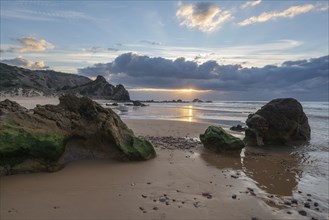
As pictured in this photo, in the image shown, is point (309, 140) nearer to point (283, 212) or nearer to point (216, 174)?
point (216, 174)

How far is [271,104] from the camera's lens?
74.7ft

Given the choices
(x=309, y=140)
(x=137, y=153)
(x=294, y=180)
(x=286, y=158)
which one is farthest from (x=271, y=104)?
(x=137, y=153)

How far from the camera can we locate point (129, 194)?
859cm

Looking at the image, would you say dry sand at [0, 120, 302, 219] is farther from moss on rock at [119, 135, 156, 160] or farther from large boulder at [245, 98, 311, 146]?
large boulder at [245, 98, 311, 146]

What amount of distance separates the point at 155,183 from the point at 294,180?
5542mm

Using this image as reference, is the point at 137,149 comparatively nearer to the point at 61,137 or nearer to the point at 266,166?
the point at 61,137

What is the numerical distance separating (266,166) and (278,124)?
853 centimetres

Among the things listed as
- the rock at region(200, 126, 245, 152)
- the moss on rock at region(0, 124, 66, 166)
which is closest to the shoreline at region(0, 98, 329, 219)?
the moss on rock at region(0, 124, 66, 166)

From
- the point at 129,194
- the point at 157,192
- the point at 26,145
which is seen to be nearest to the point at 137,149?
the point at 157,192

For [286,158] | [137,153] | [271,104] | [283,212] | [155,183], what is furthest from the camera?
[271,104]

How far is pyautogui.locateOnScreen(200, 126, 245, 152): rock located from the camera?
15609 millimetres

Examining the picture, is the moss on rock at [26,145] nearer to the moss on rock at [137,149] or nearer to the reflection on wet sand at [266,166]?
the moss on rock at [137,149]

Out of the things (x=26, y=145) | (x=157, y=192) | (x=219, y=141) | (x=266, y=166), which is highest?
(x=26, y=145)

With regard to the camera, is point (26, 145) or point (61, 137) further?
point (61, 137)
